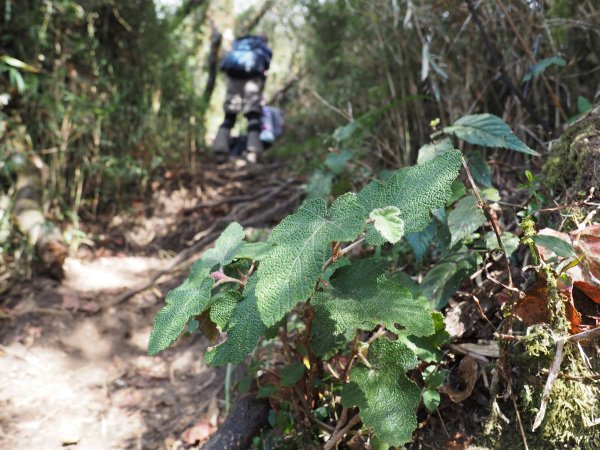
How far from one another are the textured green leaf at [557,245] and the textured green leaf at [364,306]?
0.30m

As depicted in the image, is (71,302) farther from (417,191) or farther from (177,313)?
(417,191)

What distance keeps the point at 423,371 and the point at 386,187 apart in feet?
1.74

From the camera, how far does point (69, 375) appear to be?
1.99m

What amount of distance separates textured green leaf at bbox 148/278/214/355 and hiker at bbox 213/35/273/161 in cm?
400

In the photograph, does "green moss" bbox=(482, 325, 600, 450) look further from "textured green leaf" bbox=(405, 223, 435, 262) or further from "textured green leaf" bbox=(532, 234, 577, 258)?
"textured green leaf" bbox=(405, 223, 435, 262)

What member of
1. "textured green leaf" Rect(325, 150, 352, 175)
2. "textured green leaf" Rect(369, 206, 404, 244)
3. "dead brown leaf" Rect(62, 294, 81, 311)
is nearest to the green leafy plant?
"textured green leaf" Rect(369, 206, 404, 244)

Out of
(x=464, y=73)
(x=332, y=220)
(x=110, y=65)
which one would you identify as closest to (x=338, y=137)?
(x=464, y=73)

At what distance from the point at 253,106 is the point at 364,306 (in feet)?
14.8

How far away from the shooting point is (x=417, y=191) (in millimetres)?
828

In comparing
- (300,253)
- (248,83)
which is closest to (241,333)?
(300,253)

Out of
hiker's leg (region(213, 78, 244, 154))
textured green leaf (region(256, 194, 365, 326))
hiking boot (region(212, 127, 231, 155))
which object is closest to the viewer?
textured green leaf (region(256, 194, 365, 326))

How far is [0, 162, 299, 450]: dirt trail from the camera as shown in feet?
5.37

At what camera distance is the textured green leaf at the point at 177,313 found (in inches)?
32.8

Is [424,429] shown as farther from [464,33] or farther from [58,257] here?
[58,257]
